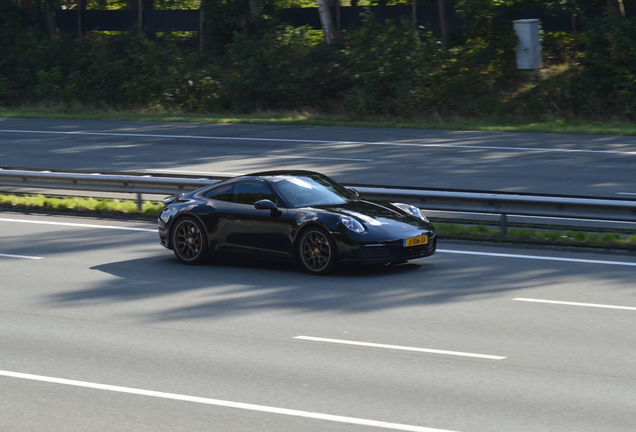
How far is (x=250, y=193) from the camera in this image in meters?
11.7

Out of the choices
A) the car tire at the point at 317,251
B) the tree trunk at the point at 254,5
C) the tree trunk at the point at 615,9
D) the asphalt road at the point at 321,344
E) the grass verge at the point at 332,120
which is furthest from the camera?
the tree trunk at the point at 254,5

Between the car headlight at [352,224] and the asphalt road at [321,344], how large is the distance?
63 centimetres

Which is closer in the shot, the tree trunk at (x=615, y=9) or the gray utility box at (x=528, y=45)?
the tree trunk at (x=615, y=9)

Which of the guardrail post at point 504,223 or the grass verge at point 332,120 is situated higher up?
the grass verge at point 332,120

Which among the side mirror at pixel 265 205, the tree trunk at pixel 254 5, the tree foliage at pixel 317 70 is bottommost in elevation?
the side mirror at pixel 265 205

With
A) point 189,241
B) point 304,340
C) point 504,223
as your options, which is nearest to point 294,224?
point 189,241

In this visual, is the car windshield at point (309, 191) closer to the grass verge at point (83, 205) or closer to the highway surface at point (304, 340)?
Answer: the highway surface at point (304, 340)

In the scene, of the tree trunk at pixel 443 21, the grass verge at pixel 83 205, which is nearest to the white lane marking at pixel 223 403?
the grass verge at pixel 83 205

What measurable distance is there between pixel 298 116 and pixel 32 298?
23.1m

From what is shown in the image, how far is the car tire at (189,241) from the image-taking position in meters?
11.9

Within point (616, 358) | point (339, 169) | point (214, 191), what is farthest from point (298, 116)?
point (616, 358)

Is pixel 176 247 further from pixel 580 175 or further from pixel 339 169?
pixel 580 175

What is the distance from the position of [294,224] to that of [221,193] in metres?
1.42

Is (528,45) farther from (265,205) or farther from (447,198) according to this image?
(265,205)
